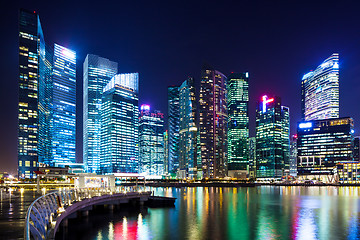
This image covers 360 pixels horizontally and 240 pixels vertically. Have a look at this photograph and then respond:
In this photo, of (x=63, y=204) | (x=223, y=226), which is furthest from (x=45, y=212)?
(x=223, y=226)

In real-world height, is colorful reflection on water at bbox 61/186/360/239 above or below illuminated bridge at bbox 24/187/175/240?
below

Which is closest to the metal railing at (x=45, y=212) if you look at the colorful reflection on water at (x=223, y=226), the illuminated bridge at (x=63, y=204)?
the illuminated bridge at (x=63, y=204)

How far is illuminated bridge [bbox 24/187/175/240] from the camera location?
1756 cm

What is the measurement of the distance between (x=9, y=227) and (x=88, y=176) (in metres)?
45.2

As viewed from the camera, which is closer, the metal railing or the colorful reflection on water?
the metal railing

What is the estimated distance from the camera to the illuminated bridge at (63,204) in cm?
1756

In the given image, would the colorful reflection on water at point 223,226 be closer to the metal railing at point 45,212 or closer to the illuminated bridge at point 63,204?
the illuminated bridge at point 63,204

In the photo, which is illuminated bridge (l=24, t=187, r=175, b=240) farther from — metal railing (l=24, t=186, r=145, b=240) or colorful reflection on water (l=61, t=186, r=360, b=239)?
colorful reflection on water (l=61, t=186, r=360, b=239)

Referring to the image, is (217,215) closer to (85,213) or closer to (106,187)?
(106,187)

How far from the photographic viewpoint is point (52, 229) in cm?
2227

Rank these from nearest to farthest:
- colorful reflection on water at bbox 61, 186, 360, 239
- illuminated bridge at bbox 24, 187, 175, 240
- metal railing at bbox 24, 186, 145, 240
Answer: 1. metal railing at bbox 24, 186, 145, 240
2. illuminated bridge at bbox 24, 187, 175, 240
3. colorful reflection on water at bbox 61, 186, 360, 239

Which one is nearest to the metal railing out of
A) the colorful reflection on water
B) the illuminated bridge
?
the illuminated bridge

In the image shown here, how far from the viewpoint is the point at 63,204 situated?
3334cm

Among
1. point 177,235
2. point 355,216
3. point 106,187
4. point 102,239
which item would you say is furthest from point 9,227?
point 355,216
